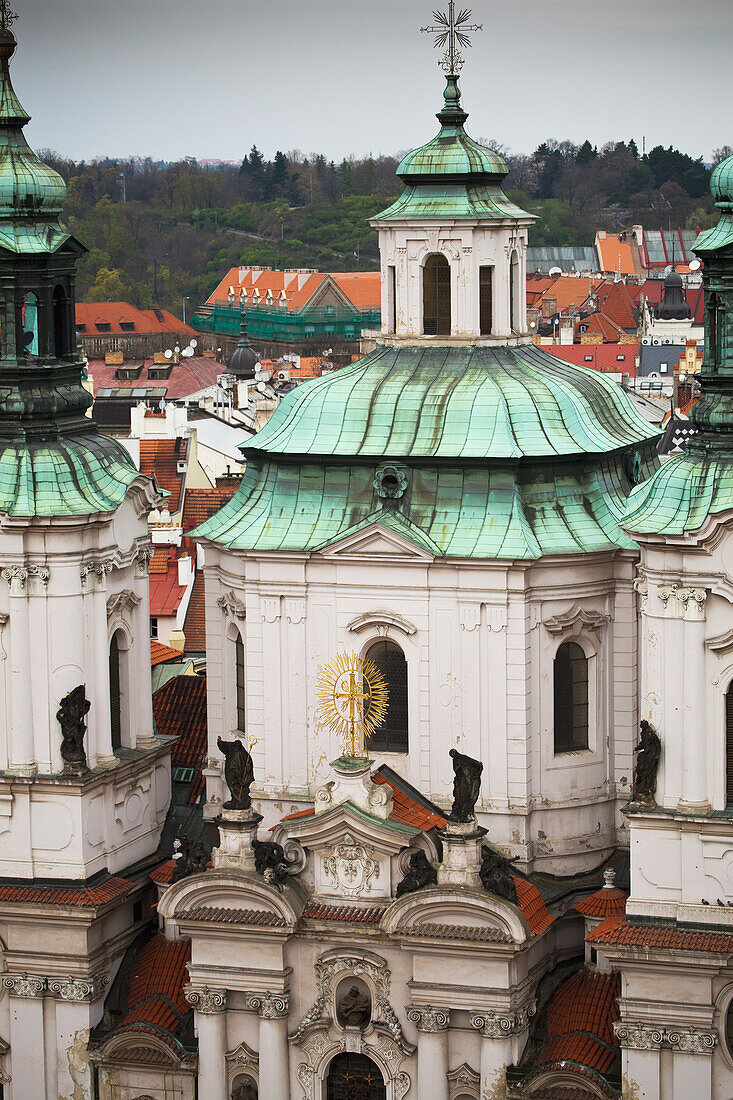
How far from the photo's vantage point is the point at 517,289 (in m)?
55.3

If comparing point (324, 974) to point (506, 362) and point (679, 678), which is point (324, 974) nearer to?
point (679, 678)

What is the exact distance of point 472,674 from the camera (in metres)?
51.1

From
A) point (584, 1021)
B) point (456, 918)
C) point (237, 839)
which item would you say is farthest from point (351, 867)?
point (584, 1021)

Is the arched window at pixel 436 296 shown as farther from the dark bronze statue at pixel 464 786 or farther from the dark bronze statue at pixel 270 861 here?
the dark bronze statue at pixel 270 861

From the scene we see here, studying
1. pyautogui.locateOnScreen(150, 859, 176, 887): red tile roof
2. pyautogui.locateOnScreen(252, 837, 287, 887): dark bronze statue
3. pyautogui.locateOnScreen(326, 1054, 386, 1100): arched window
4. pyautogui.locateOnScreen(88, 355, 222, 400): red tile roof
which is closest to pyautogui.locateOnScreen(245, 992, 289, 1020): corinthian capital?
pyautogui.locateOnScreen(326, 1054, 386, 1100): arched window

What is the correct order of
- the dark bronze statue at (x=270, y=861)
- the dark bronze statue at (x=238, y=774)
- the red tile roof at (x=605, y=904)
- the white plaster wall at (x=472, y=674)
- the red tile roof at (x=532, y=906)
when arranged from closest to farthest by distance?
the dark bronze statue at (x=238, y=774), the dark bronze statue at (x=270, y=861), the red tile roof at (x=532, y=906), the red tile roof at (x=605, y=904), the white plaster wall at (x=472, y=674)

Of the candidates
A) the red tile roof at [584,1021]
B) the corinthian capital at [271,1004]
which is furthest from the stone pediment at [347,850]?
the red tile roof at [584,1021]

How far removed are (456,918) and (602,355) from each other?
123 meters

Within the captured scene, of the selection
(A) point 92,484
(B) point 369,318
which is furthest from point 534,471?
(B) point 369,318

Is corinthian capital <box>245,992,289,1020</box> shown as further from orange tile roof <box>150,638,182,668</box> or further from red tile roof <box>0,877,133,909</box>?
orange tile roof <box>150,638,182,668</box>

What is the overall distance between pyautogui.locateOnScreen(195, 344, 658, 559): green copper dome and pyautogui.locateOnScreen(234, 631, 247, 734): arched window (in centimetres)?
269

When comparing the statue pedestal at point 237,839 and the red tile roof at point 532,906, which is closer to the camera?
the statue pedestal at point 237,839

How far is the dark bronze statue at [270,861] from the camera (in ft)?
162

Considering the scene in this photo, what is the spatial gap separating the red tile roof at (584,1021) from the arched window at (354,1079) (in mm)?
3548
